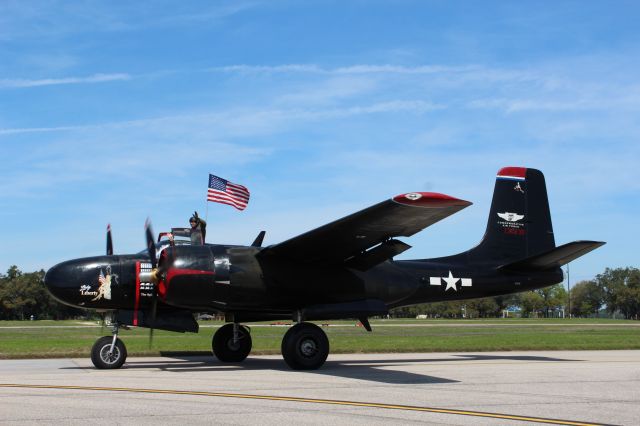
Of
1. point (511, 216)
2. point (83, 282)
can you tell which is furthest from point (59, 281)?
Result: point (511, 216)

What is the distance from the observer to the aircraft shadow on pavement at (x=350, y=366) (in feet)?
50.1

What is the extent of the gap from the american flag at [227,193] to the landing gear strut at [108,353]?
6.67 metres

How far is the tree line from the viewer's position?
123750 mm

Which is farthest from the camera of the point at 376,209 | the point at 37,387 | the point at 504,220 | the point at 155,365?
the point at 504,220

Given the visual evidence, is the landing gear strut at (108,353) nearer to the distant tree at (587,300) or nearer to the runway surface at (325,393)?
the runway surface at (325,393)

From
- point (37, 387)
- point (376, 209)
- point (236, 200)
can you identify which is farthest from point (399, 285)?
point (37, 387)

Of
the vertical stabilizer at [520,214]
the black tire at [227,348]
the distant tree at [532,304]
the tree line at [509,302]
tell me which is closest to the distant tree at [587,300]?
the tree line at [509,302]

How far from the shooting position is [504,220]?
2250 centimetres

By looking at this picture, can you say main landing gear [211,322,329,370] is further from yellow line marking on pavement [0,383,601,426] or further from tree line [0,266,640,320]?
tree line [0,266,640,320]

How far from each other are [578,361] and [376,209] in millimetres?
9363

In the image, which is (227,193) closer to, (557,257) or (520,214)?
(520,214)

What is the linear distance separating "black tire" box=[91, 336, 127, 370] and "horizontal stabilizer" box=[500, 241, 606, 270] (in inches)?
449

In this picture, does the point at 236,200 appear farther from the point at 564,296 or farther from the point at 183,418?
the point at 564,296

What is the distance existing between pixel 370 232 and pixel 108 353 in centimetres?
689
